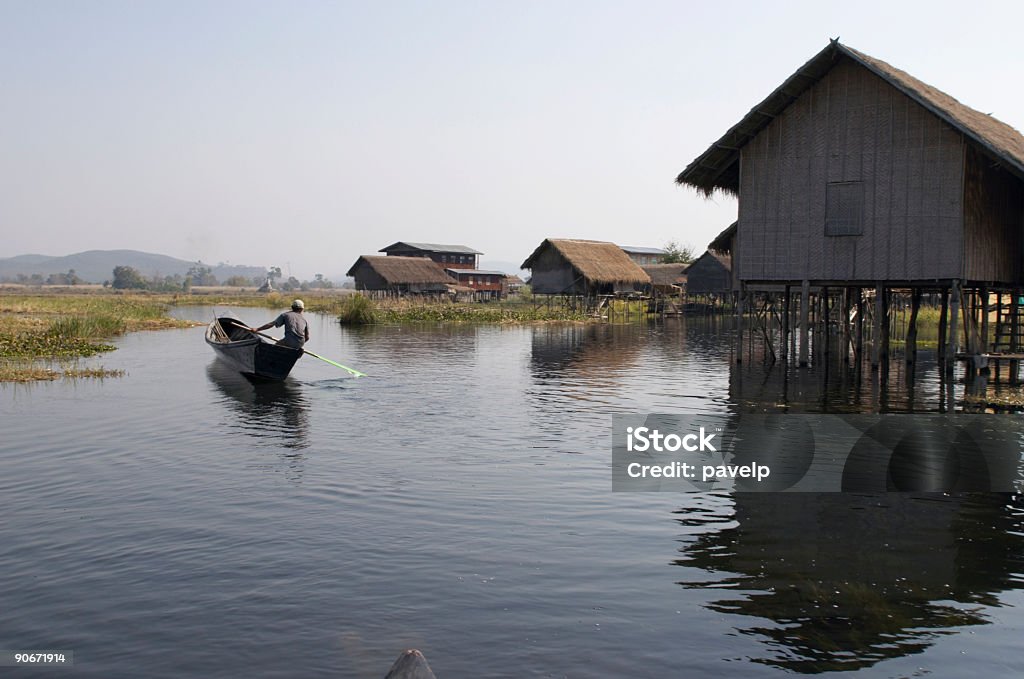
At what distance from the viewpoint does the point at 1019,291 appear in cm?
2652

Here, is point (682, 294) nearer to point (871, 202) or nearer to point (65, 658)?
point (871, 202)

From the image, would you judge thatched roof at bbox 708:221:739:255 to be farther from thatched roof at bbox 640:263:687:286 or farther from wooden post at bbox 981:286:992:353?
thatched roof at bbox 640:263:687:286

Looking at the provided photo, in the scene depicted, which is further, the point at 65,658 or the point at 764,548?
the point at 764,548

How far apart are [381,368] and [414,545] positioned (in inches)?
696

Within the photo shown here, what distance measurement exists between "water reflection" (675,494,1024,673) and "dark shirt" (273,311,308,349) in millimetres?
12694

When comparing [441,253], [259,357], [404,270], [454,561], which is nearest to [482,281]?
[441,253]

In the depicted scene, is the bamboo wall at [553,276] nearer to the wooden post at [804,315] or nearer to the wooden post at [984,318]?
the wooden post at [984,318]

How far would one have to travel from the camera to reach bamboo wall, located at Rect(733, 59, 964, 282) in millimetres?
20641

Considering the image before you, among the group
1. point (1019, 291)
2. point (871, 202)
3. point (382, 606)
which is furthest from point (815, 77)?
point (382, 606)

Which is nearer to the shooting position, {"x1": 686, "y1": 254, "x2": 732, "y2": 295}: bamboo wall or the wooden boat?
the wooden boat

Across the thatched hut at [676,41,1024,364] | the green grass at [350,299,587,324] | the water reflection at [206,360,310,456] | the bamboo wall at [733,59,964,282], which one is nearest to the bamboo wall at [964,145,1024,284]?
the thatched hut at [676,41,1024,364]

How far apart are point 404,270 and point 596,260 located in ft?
56.6

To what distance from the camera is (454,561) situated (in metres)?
8.66

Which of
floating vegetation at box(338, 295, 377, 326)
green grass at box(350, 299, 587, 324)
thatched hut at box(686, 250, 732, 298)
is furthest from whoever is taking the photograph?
thatched hut at box(686, 250, 732, 298)
